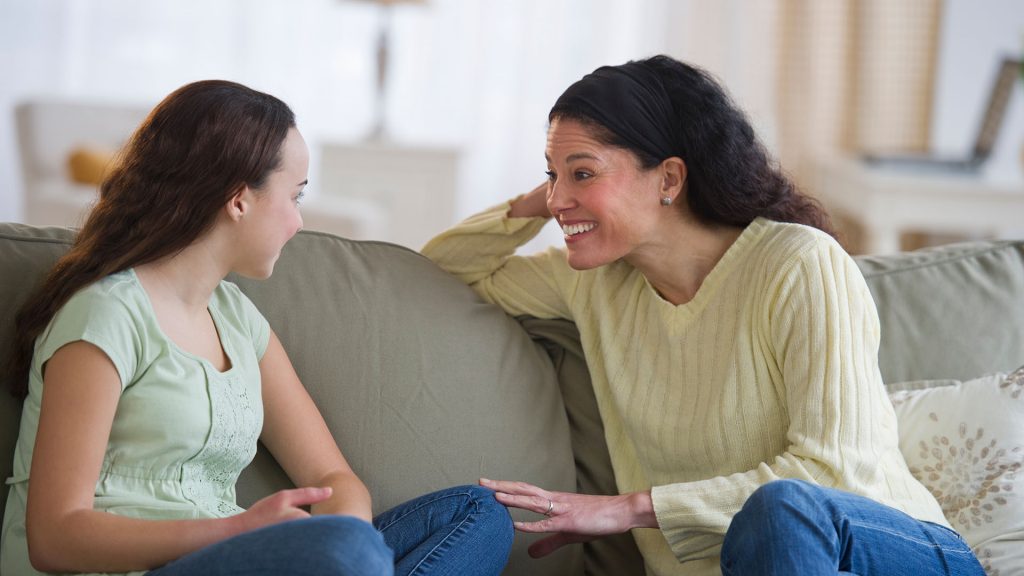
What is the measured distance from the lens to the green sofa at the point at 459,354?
1.70m

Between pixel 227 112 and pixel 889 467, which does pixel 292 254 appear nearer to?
pixel 227 112

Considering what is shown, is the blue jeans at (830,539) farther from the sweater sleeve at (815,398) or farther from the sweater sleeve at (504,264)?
the sweater sleeve at (504,264)

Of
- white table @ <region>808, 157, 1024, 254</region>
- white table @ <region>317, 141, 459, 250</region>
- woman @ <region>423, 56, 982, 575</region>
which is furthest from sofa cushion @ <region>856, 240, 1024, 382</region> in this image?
white table @ <region>317, 141, 459, 250</region>

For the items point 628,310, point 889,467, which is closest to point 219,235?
point 628,310

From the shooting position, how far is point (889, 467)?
1.66 meters

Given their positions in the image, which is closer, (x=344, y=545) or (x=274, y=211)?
(x=344, y=545)

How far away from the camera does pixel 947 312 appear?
1.94 meters

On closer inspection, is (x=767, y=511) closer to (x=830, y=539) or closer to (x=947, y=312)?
(x=830, y=539)

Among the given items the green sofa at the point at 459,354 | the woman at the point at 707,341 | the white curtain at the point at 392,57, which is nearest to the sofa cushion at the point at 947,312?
the green sofa at the point at 459,354

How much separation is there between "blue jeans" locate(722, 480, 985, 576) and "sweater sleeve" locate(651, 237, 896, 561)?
0.07 meters

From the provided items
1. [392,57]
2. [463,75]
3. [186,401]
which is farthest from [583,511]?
[463,75]

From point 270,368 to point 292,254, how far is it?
0.24 meters

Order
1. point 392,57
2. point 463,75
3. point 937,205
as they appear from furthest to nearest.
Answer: point 463,75
point 392,57
point 937,205

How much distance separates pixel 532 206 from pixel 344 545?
82 cm
